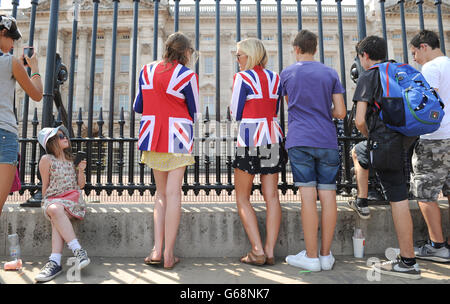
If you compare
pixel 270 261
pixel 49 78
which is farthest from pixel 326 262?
pixel 49 78

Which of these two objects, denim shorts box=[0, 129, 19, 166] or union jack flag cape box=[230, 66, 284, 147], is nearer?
denim shorts box=[0, 129, 19, 166]

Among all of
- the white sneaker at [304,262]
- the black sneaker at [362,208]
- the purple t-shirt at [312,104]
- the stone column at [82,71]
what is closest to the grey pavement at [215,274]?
the white sneaker at [304,262]

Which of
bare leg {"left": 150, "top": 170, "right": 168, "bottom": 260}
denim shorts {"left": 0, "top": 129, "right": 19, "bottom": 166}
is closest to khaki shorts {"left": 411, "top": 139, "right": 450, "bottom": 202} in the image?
bare leg {"left": 150, "top": 170, "right": 168, "bottom": 260}

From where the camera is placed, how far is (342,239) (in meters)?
2.99

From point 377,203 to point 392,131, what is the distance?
101 cm

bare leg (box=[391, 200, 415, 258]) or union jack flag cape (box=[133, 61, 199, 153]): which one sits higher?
union jack flag cape (box=[133, 61, 199, 153])

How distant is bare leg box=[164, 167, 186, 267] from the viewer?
2527mm

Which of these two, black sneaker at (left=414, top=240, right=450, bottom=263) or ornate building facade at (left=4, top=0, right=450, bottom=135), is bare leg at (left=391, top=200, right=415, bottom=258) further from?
ornate building facade at (left=4, top=0, right=450, bottom=135)

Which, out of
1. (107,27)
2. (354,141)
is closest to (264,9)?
(107,27)

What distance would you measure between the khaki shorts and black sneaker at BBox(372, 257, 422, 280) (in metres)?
0.73

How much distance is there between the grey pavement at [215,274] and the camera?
7.50 feet

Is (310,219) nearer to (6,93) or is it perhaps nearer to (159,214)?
(159,214)

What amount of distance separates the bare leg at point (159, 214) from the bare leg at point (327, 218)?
4.57ft

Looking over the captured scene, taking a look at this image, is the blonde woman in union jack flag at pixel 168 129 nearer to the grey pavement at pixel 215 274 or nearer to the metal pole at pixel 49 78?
the grey pavement at pixel 215 274
